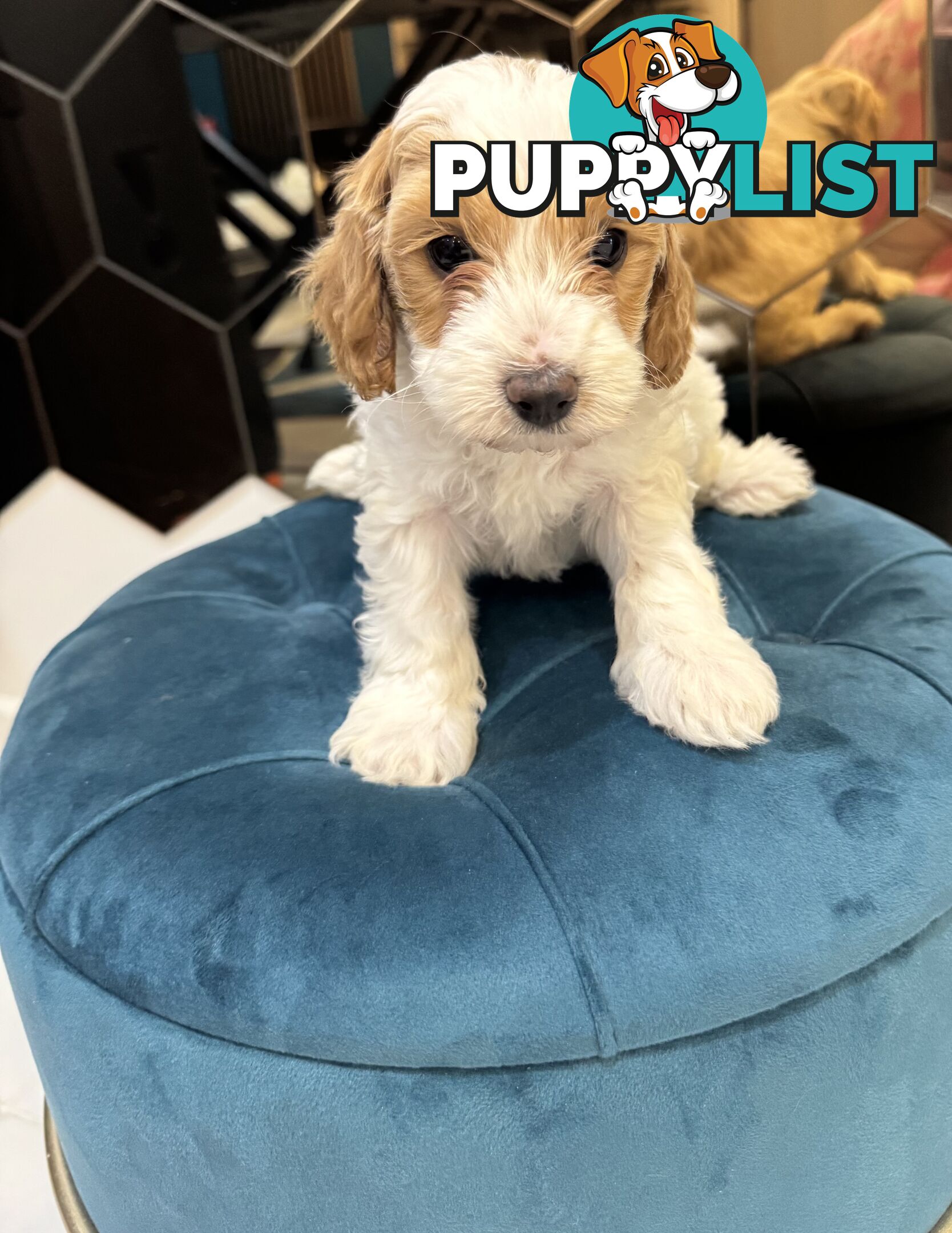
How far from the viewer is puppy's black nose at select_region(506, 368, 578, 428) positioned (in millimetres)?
1116

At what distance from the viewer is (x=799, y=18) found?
7.28 ft

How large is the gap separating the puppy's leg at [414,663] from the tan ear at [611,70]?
659 millimetres

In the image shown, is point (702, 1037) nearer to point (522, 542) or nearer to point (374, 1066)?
point (374, 1066)

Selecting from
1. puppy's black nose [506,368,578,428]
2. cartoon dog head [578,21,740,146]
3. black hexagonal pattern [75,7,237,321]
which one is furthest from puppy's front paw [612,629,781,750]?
black hexagonal pattern [75,7,237,321]

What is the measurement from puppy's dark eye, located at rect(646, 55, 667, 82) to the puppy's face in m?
0.34

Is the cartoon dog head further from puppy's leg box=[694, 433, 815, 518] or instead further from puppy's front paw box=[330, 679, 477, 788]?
puppy's front paw box=[330, 679, 477, 788]

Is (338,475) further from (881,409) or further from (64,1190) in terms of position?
(64,1190)

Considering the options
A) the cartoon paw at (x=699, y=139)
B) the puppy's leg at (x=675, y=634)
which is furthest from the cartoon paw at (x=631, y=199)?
the puppy's leg at (x=675, y=634)

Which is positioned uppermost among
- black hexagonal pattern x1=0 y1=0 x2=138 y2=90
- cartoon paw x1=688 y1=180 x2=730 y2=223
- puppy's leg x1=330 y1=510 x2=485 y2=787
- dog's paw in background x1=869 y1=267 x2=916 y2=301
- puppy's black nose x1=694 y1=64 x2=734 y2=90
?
black hexagonal pattern x1=0 y1=0 x2=138 y2=90

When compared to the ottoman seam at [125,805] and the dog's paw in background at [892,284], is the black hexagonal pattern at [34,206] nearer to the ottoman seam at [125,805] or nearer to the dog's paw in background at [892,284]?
the ottoman seam at [125,805]

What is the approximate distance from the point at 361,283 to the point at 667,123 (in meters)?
0.54

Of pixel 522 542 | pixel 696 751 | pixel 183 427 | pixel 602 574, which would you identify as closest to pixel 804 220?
pixel 602 574

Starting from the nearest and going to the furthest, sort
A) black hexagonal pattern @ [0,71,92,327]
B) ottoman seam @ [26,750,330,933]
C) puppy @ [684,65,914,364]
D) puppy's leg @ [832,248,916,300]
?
1. ottoman seam @ [26,750,330,933]
2. puppy @ [684,65,914,364]
3. puppy's leg @ [832,248,916,300]
4. black hexagonal pattern @ [0,71,92,327]

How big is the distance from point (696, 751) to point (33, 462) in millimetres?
2454
